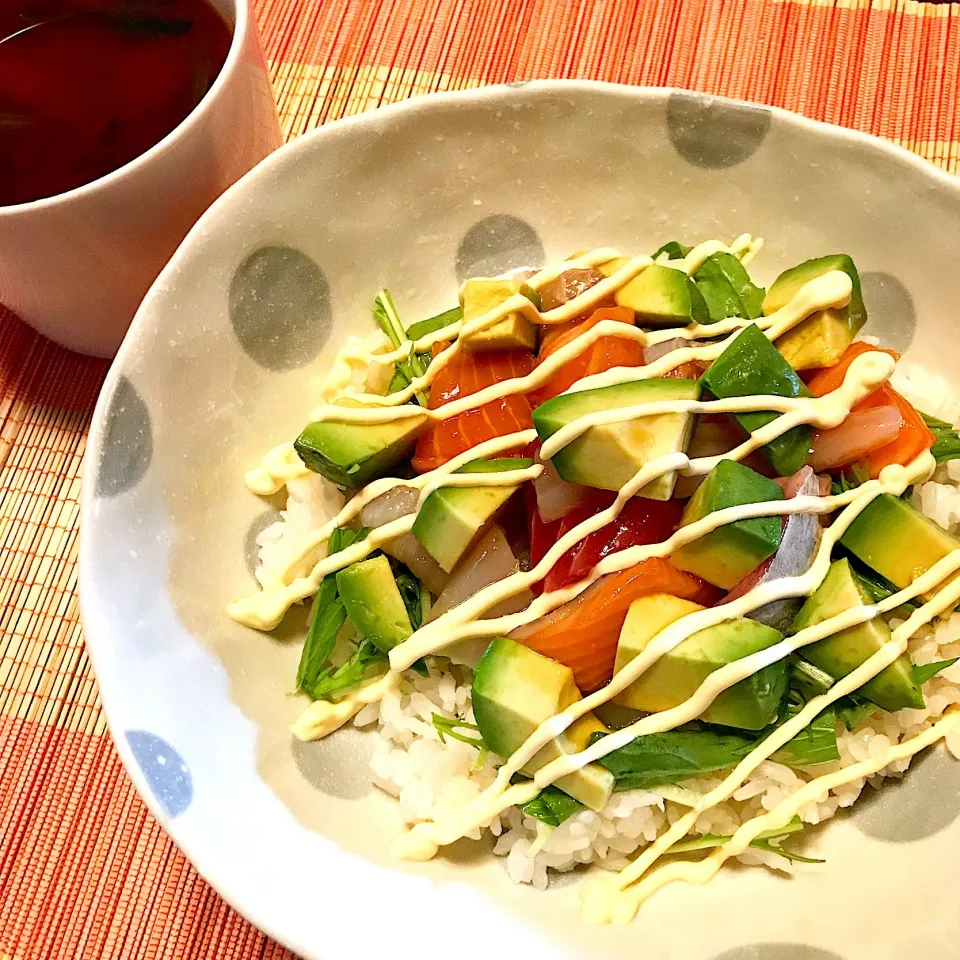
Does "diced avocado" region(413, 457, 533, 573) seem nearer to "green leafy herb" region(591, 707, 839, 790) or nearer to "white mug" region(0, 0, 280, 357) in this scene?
"green leafy herb" region(591, 707, 839, 790)

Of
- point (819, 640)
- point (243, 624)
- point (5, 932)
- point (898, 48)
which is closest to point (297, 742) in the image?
point (243, 624)

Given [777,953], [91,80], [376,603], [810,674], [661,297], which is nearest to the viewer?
[777,953]

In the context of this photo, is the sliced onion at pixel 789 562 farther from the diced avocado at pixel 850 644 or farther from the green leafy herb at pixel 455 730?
the green leafy herb at pixel 455 730

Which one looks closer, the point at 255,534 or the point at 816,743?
the point at 816,743

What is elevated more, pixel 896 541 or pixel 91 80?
pixel 91 80

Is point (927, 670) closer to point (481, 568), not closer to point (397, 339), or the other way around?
point (481, 568)

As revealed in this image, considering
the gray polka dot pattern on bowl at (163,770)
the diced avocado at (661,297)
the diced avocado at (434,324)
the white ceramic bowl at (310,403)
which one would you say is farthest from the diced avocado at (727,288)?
the gray polka dot pattern on bowl at (163,770)

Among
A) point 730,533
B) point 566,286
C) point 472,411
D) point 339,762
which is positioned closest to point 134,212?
point 472,411
